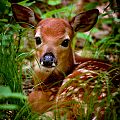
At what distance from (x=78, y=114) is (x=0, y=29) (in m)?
→ 1.33

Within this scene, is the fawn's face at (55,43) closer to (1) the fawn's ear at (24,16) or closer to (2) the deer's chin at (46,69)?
(2) the deer's chin at (46,69)

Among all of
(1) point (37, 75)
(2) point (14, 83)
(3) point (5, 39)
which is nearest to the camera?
(2) point (14, 83)

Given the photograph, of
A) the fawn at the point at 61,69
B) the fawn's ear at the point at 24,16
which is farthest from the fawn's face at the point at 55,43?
the fawn's ear at the point at 24,16

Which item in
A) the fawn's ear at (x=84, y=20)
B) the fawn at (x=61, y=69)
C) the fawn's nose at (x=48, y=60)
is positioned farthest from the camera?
the fawn's ear at (x=84, y=20)

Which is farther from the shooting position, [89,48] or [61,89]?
[89,48]

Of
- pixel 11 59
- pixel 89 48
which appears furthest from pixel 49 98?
pixel 89 48

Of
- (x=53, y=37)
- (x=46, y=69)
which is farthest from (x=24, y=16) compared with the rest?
(x=46, y=69)

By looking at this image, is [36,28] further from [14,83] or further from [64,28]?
[14,83]

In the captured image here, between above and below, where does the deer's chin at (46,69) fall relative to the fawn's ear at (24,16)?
below

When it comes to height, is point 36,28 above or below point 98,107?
above

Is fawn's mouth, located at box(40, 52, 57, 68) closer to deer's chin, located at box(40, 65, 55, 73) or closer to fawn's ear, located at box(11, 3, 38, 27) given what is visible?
deer's chin, located at box(40, 65, 55, 73)

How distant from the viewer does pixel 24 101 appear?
15.2 feet

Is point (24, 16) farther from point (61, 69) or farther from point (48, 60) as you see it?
point (48, 60)

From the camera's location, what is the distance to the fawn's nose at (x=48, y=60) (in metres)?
4.78
